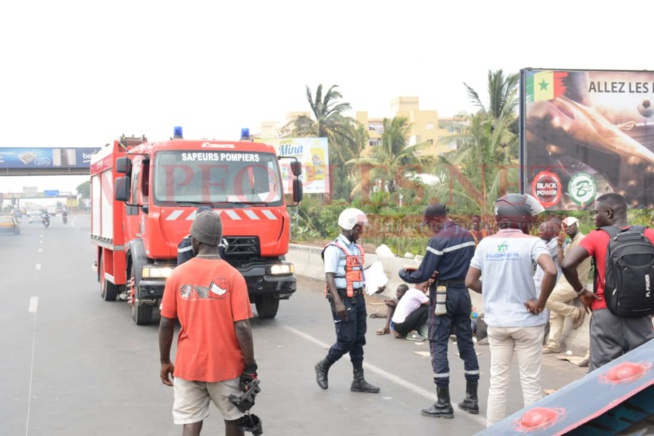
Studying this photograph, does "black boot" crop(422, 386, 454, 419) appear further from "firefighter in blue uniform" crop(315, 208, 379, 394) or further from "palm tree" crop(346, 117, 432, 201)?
"palm tree" crop(346, 117, 432, 201)

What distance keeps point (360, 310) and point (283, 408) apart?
1.16 metres

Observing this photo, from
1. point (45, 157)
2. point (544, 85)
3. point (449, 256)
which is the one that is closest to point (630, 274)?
point (449, 256)

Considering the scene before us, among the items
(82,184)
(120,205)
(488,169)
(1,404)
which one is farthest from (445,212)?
(82,184)

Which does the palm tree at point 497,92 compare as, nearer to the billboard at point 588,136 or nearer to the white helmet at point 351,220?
the billboard at point 588,136

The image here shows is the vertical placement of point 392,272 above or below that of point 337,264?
below

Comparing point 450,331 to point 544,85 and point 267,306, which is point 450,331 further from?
point 544,85

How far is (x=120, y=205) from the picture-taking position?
13.9m

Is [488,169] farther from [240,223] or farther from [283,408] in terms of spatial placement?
[283,408]

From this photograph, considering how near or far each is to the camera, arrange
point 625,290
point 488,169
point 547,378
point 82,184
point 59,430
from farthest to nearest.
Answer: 1. point 82,184
2. point 488,169
3. point 547,378
4. point 59,430
5. point 625,290

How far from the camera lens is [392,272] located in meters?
15.1

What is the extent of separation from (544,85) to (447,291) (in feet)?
38.3

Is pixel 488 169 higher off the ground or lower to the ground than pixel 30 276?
higher

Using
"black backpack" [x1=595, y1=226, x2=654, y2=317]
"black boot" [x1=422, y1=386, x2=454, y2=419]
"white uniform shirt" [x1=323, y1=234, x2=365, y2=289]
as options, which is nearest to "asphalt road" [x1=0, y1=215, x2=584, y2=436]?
"black boot" [x1=422, y1=386, x2=454, y2=419]

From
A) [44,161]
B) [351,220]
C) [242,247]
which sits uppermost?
[44,161]
